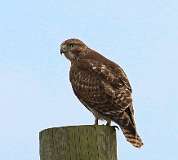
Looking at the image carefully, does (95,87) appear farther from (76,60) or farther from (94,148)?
(94,148)

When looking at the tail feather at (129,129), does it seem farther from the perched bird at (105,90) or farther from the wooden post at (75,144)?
the wooden post at (75,144)

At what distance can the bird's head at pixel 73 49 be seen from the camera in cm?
1037

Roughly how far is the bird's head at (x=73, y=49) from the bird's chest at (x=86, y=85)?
1148 mm

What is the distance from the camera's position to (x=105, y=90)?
8117mm

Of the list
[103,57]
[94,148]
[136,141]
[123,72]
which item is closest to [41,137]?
[94,148]

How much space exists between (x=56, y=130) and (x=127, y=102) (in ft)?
11.1

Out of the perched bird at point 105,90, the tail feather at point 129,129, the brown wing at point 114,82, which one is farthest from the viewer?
the brown wing at point 114,82

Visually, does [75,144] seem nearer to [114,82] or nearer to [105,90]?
[105,90]

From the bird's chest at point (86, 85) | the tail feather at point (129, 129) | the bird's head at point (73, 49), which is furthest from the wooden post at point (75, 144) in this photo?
the bird's head at point (73, 49)

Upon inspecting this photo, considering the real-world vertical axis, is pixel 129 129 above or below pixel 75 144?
above

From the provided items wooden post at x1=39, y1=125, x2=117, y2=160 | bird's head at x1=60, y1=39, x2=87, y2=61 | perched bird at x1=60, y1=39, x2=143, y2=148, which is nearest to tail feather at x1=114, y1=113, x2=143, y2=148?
perched bird at x1=60, y1=39, x2=143, y2=148

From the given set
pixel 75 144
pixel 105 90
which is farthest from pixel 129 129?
pixel 75 144

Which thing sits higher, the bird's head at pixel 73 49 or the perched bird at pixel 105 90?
the bird's head at pixel 73 49

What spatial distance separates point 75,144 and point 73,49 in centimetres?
633
